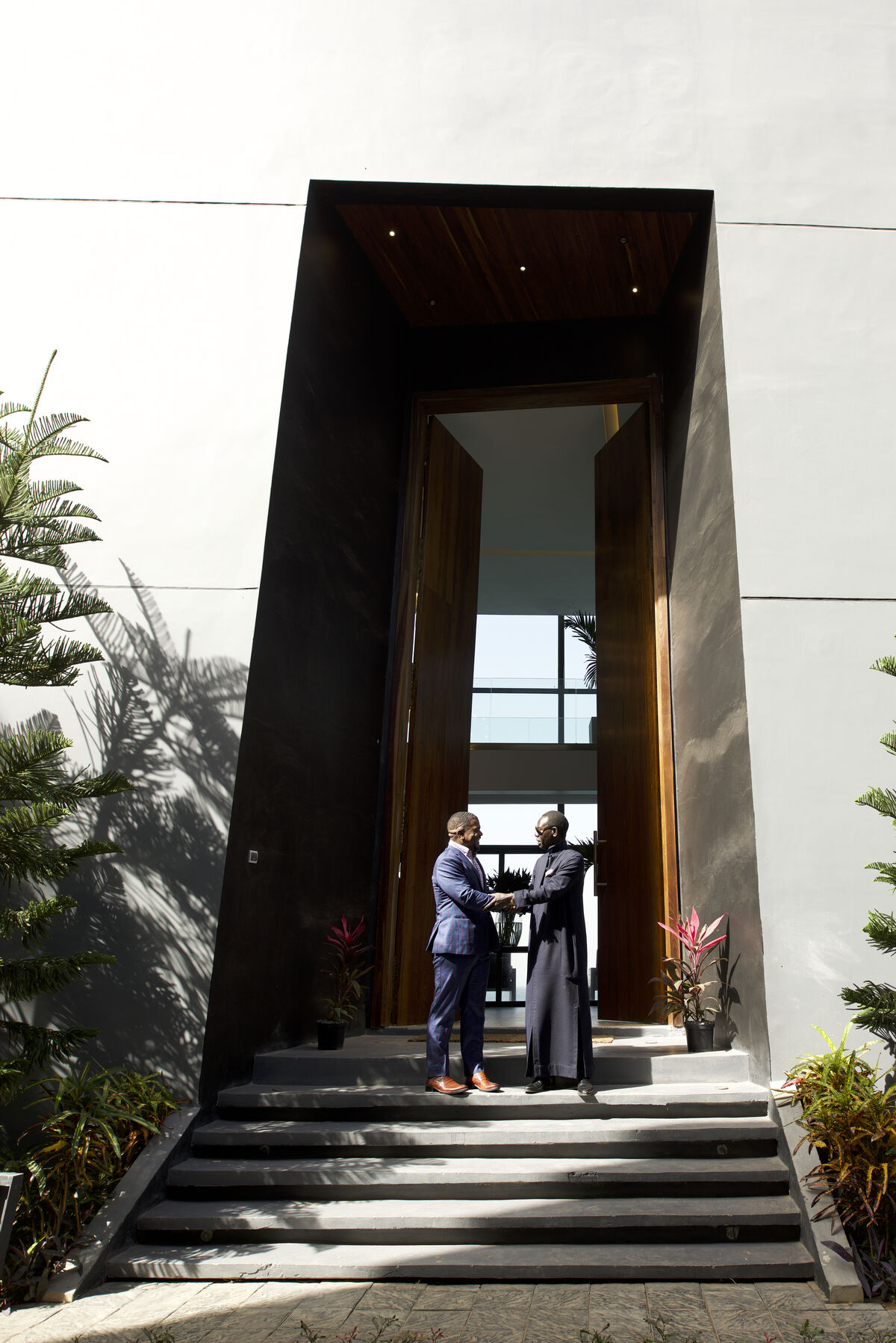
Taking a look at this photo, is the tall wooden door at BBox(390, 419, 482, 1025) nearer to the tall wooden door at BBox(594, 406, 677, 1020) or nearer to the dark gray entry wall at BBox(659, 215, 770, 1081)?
the tall wooden door at BBox(594, 406, 677, 1020)

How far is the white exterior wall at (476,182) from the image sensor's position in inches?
185

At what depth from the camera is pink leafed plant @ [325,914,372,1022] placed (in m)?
5.21

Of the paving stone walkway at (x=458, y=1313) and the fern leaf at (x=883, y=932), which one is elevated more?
the fern leaf at (x=883, y=932)

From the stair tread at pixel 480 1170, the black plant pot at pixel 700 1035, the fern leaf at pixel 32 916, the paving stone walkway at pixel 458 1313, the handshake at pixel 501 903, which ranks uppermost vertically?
the handshake at pixel 501 903

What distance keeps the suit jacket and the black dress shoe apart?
60 cm

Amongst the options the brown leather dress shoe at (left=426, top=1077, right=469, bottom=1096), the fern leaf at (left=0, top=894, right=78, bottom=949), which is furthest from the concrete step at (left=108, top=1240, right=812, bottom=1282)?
the fern leaf at (left=0, top=894, right=78, bottom=949)

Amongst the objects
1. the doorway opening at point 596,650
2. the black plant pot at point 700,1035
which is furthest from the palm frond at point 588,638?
the black plant pot at point 700,1035

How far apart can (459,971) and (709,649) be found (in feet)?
7.37

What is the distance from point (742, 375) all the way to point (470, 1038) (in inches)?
145

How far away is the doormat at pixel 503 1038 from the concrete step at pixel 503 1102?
0.74 metres

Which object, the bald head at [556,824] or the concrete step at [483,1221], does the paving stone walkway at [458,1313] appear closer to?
the concrete step at [483,1221]

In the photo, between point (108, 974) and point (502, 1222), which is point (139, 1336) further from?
point (108, 974)

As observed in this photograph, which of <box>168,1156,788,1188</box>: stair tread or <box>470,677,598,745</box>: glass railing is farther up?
<box>470,677,598,745</box>: glass railing

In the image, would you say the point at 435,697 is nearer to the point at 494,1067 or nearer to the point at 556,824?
the point at 556,824
